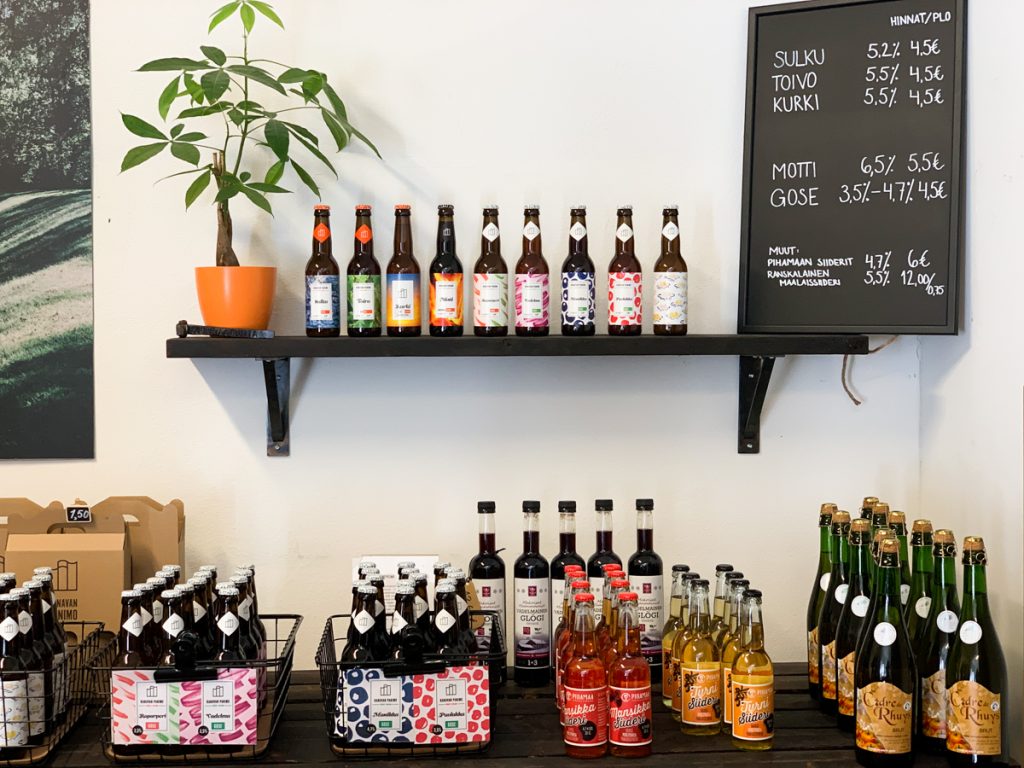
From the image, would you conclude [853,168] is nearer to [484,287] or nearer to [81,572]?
[484,287]

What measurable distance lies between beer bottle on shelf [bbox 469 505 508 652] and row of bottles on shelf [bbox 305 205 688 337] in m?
0.34

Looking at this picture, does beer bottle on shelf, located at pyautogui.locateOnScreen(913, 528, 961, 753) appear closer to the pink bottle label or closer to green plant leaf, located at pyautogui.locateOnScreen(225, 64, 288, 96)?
the pink bottle label

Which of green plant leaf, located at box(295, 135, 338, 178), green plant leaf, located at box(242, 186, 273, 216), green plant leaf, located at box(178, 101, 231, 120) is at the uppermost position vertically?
green plant leaf, located at box(178, 101, 231, 120)

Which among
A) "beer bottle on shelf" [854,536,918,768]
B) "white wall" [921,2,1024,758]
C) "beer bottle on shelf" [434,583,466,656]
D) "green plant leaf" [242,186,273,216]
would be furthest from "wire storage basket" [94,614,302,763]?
"white wall" [921,2,1024,758]

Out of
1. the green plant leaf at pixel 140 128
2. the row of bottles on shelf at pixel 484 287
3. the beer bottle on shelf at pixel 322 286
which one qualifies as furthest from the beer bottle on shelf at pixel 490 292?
the green plant leaf at pixel 140 128

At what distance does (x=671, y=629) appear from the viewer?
1.87 meters

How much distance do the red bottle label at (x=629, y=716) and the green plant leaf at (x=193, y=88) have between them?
3.95 ft

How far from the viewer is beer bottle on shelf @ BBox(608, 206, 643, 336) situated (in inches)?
77.2

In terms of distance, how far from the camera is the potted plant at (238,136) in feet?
6.15

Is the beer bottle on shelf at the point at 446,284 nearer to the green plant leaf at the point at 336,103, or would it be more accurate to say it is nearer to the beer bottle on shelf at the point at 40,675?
the green plant leaf at the point at 336,103

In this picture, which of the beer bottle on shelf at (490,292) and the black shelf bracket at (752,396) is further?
the black shelf bracket at (752,396)

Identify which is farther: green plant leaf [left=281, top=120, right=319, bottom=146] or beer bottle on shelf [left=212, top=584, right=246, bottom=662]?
green plant leaf [left=281, top=120, right=319, bottom=146]

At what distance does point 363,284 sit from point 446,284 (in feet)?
0.48

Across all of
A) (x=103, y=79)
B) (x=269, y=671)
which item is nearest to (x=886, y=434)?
(x=269, y=671)
